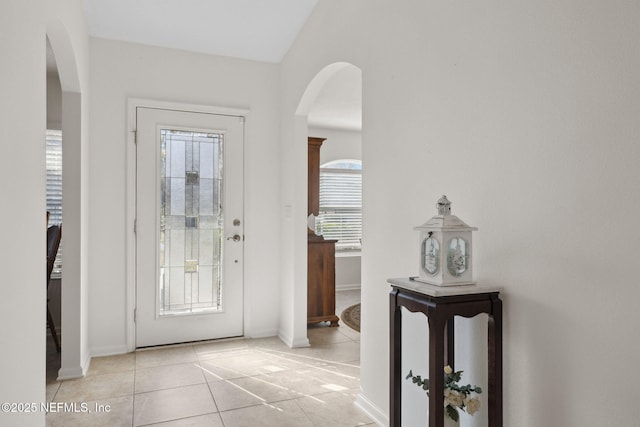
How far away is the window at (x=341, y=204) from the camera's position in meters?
6.54

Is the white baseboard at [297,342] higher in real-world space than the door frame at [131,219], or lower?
lower

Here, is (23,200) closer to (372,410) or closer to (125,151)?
(372,410)

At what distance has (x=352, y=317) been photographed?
463 cm

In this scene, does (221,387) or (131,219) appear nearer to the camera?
(221,387)

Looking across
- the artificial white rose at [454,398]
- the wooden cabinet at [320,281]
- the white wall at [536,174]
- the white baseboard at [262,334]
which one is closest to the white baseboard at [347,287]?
the wooden cabinet at [320,281]

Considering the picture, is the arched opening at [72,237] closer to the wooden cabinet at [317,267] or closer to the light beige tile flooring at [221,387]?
the light beige tile flooring at [221,387]

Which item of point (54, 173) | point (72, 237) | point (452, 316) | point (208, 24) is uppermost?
point (208, 24)

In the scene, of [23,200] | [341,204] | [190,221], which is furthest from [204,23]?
[341,204]

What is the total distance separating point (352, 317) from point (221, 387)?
2174mm

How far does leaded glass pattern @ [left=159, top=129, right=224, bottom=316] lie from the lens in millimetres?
3594

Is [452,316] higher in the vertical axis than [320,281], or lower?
higher

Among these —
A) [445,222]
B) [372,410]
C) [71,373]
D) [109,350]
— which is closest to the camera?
[445,222]

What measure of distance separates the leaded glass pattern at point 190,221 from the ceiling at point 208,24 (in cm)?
78

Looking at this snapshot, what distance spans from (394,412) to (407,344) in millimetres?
415
